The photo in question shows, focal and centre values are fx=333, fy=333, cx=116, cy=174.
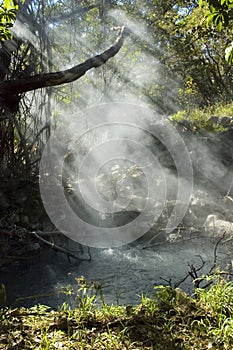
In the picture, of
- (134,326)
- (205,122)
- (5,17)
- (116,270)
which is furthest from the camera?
(205,122)

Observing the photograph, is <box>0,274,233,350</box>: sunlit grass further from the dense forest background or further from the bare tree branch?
the bare tree branch

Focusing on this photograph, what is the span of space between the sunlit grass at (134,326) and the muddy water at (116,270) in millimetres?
1997

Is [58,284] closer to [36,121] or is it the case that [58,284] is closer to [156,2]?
[36,121]

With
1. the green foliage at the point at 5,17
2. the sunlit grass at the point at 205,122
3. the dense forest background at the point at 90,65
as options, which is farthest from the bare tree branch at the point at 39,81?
the sunlit grass at the point at 205,122

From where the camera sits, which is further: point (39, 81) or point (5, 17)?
point (39, 81)

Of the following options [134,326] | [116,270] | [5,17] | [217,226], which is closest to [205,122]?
[217,226]

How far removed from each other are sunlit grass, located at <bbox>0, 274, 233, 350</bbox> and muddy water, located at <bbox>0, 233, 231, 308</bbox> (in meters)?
2.00

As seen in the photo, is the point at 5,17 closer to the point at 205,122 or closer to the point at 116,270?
the point at 116,270

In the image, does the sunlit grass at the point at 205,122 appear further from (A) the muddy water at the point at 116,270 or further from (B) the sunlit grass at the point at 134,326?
(B) the sunlit grass at the point at 134,326

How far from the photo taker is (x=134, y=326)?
1875 millimetres

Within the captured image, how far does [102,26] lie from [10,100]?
26.5 ft

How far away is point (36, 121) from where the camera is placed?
22.8 ft

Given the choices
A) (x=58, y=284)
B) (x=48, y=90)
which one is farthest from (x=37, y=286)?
(x=48, y=90)

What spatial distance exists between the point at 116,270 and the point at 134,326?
3310 mm
